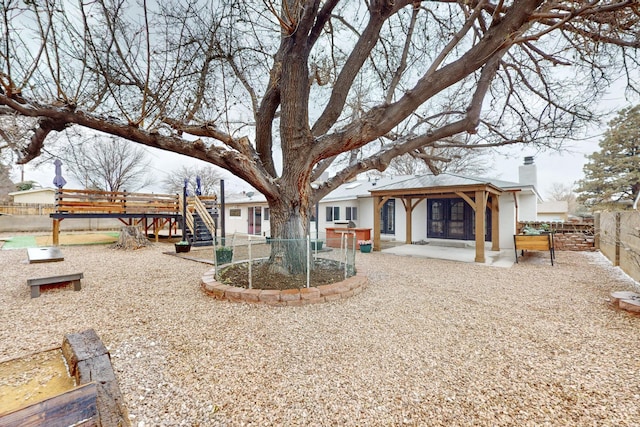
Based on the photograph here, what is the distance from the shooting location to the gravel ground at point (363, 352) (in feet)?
5.85

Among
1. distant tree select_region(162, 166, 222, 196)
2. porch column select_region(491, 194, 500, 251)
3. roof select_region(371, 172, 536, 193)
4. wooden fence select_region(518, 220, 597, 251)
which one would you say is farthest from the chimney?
distant tree select_region(162, 166, 222, 196)

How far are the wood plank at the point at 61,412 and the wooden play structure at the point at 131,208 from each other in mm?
10249

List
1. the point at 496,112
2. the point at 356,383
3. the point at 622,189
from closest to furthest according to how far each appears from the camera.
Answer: the point at 356,383 → the point at 496,112 → the point at 622,189

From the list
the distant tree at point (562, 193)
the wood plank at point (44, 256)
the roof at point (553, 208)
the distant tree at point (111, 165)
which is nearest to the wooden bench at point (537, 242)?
the wood plank at point (44, 256)

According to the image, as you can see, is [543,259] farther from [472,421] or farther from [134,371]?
[134,371]

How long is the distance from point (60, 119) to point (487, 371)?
5903 mm

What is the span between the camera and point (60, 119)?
147 inches

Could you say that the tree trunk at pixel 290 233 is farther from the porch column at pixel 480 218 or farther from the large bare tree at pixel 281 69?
the porch column at pixel 480 218

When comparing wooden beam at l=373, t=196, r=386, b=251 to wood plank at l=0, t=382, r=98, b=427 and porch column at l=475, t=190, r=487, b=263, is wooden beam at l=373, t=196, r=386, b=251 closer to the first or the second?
porch column at l=475, t=190, r=487, b=263

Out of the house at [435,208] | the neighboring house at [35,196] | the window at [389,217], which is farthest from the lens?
the neighboring house at [35,196]

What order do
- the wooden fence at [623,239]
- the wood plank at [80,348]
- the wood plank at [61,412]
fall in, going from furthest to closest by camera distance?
the wooden fence at [623,239] → the wood plank at [80,348] → the wood plank at [61,412]

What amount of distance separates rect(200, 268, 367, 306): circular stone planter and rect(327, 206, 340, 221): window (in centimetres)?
947

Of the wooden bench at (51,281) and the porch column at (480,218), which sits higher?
the porch column at (480,218)

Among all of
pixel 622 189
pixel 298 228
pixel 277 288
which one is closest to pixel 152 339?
pixel 277 288
